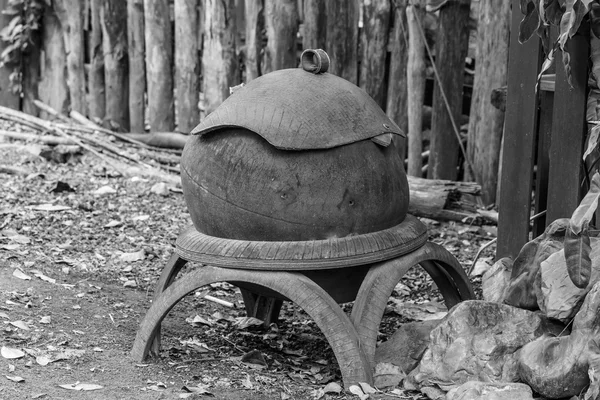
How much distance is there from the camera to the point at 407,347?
142 inches

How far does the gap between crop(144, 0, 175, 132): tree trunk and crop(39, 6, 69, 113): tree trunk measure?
113cm

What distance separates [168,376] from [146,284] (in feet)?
4.48

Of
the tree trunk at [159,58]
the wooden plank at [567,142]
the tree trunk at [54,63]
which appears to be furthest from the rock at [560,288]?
the tree trunk at [54,63]

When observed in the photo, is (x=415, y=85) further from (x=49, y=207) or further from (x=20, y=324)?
(x=20, y=324)

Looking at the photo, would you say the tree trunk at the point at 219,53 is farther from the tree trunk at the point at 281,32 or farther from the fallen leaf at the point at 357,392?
the fallen leaf at the point at 357,392

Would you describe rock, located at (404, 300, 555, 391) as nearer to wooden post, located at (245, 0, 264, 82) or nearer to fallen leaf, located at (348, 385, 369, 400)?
fallen leaf, located at (348, 385, 369, 400)

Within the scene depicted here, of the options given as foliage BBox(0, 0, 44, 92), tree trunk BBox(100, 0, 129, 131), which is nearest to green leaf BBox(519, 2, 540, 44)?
tree trunk BBox(100, 0, 129, 131)

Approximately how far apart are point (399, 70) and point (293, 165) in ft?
9.75

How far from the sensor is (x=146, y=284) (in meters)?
4.77

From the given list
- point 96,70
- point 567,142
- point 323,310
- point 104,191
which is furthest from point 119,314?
point 96,70

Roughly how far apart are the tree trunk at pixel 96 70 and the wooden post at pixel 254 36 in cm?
171

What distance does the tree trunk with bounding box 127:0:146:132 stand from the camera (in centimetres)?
766

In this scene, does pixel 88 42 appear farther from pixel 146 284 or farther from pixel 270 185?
pixel 270 185

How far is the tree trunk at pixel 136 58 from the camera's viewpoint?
766 centimetres
